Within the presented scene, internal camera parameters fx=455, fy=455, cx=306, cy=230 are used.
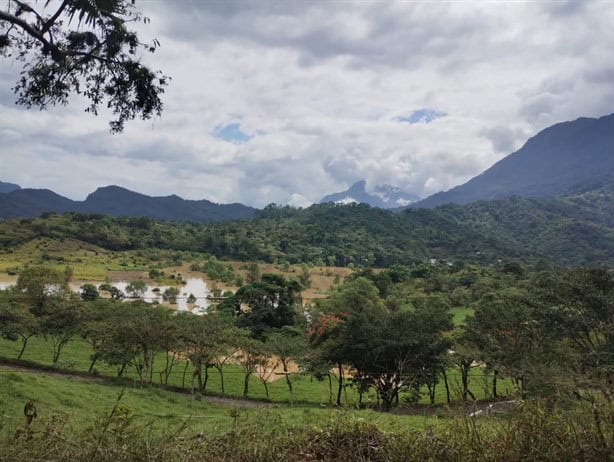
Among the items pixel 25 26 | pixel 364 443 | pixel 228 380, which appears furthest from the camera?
pixel 228 380

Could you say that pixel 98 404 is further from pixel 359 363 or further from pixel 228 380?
pixel 228 380

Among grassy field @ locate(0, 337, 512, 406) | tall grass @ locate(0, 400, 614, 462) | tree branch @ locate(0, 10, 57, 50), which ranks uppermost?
tree branch @ locate(0, 10, 57, 50)

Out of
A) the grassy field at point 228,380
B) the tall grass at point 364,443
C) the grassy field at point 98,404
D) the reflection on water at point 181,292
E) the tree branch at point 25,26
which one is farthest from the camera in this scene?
the reflection on water at point 181,292

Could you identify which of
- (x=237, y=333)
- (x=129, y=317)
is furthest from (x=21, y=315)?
(x=237, y=333)

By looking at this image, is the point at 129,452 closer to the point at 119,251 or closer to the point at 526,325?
the point at 526,325

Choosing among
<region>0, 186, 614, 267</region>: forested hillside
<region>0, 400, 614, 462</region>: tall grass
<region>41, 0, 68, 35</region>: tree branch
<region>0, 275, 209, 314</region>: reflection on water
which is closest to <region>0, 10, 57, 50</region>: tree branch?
<region>41, 0, 68, 35</region>: tree branch

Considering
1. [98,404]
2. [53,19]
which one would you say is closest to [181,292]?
[98,404]

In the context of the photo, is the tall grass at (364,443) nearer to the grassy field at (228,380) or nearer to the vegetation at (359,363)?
the vegetation at (359,363)

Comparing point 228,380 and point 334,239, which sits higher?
point 334,239

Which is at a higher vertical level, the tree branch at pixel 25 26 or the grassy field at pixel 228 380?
the tree branch at pixel 25 26

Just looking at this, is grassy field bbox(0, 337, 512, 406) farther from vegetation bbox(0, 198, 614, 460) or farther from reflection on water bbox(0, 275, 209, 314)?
reflection on water bbox(0, 275, 209, 314)

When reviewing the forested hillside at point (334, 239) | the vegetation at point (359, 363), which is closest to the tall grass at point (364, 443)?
the vegetation at point (359, 363)

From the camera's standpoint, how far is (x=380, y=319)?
1004 inches

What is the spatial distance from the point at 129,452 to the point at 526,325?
946 inches
